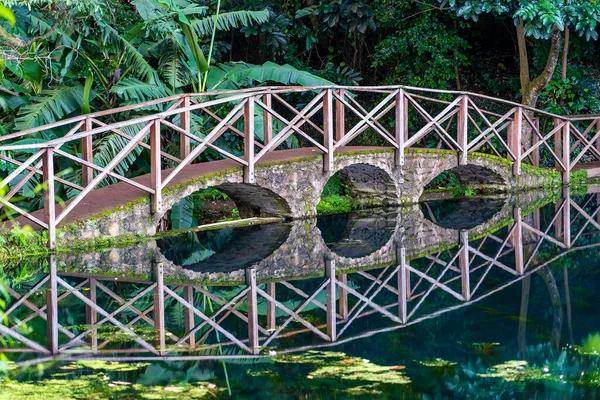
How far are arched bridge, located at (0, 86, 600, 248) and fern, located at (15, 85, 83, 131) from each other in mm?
222

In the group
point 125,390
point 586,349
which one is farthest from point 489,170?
point 125,390

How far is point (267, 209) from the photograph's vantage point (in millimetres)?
12016

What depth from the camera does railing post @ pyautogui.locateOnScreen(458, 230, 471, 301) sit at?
7535 millimetres

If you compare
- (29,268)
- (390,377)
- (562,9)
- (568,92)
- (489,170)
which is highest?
(562,9)

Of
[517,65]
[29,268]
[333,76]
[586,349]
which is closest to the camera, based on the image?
[586,349]

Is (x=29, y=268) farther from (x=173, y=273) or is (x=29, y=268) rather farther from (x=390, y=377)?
(x=390, y=377)

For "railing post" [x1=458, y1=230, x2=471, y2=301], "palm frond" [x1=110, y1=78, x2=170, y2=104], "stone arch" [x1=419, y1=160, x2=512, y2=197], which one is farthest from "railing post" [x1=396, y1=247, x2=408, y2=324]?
"stone arch" [x1=419, y1=160, x2=512, y2=197]

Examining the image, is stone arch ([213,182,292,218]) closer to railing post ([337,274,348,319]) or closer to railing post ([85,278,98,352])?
railing post ([337,274,348,319])

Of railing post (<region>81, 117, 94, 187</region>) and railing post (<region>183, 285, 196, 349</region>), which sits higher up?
railing post (<region>81, 117, 94, 187</region>)

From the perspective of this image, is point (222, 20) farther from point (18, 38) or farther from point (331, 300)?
point (331, 300)

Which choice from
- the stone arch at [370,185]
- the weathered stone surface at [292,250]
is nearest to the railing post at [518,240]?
the weathered stone surface at [292,250]

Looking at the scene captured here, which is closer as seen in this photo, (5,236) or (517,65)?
(5,236)

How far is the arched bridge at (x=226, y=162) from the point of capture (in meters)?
9.50

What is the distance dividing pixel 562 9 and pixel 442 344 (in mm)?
10552
